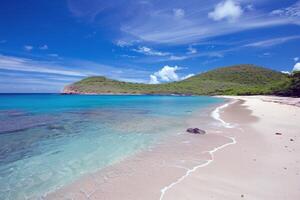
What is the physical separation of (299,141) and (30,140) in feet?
46.0

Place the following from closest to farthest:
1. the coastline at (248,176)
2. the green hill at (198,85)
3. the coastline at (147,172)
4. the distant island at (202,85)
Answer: the coastline at (248,176), the coastline at (147,172), the distant island at (202,85), the green hill at (198,85)

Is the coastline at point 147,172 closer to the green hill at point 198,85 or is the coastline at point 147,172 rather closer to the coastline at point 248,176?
the coastline at point 248,176

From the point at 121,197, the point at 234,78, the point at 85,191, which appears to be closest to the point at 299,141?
the point at 121,197

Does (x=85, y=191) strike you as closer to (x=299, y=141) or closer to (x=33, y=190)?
(x=33, y=190)

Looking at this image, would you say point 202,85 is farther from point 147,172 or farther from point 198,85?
point 147,172

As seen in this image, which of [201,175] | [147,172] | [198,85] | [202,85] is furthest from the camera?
[198,85]

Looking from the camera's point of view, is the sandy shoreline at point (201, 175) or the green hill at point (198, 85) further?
the green hill at point (198, 85)

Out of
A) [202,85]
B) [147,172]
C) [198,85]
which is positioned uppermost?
[198,85]

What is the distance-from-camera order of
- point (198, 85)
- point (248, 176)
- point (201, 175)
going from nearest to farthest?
point (248, 176) < point (201, 175) < point (198, 85)

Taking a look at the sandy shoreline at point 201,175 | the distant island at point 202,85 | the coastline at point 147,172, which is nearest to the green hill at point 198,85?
the distant island at point 202,85

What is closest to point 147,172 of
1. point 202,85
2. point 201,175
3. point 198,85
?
point 201,175

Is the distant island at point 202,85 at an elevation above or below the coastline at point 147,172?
above

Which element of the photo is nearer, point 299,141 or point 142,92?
point 299,141

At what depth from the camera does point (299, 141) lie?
34.6 ft
